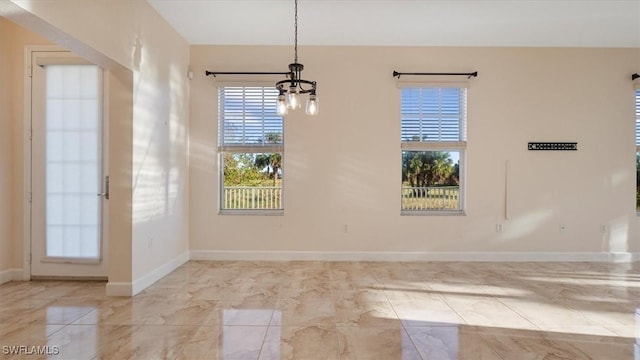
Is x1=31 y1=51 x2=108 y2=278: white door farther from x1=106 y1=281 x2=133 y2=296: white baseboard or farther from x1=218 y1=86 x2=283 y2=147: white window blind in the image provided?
x1=218 y1=86 x2=283 y2=147: white window blind

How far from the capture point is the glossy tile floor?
8.29 feet

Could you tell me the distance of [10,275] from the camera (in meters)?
4.12

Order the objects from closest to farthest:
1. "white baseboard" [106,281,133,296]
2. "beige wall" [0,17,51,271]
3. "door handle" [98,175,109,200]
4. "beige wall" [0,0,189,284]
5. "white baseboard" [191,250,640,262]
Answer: "beige wall" [0,0,189,284]
"white baseboard" [106,281,133,296]
"door handle" [98,175,109,200]
"beige wall" [0,17,51,271]
"white baseboard" [191,250,640,262]

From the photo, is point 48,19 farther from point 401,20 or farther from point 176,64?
point 401,20

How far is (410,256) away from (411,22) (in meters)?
3.12

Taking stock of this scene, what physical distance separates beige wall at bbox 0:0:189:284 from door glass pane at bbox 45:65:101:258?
589 millimetres

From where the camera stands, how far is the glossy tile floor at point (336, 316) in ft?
8.29

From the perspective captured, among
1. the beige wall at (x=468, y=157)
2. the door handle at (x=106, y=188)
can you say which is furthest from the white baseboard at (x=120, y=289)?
the beige wall at (x=468, y=157)

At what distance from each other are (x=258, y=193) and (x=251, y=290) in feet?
5.87

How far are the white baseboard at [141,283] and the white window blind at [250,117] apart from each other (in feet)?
6.00

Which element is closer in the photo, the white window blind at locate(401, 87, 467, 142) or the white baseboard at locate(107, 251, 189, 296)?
the white baseboard at locate(107, 251, 189, 296)

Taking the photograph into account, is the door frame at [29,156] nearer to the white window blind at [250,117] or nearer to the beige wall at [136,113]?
the beige wall at [136,113]

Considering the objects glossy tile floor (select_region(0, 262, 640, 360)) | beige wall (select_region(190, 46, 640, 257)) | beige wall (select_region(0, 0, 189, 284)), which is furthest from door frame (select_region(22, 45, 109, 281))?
beige wall (select_region(190, 46, 640, 257))

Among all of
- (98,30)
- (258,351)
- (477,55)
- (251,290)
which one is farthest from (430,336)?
(477,55)
